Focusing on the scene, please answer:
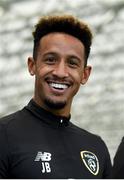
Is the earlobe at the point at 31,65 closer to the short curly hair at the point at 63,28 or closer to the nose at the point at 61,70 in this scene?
the short curly hair at the point at 63,28

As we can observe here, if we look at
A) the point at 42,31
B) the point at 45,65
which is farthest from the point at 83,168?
the point at 42,31

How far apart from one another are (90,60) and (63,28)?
438 cm

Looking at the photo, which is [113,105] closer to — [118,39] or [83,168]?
[118,39]

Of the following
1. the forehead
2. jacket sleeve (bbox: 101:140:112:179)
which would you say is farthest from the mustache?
jacket sleeve (bbox: 101:140:112:179)

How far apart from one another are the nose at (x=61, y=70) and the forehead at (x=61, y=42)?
83mm

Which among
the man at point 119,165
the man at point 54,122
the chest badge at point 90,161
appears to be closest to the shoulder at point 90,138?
the man at point 54,122

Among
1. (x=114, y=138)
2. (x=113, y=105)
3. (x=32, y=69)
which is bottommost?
(x=114, y=138)

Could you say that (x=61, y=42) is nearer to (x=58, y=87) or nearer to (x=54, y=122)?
(x=58, y=87)

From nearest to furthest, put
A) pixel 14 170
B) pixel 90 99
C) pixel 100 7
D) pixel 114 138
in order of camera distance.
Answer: pixel 14 170 → pixel 100 7 → pixel 90 99 → pixel 114 138

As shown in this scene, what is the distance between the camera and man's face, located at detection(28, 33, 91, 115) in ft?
7.64

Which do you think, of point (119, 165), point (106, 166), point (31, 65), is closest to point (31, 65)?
point (31, 65)

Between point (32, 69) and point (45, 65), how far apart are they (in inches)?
5.9

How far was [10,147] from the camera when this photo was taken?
2.21 meters

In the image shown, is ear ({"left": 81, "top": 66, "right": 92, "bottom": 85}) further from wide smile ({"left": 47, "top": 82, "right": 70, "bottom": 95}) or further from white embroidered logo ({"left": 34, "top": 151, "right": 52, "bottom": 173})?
white embroidered logo ({"left": 34, "top": 151, "right": 52, "bottom": 173})
